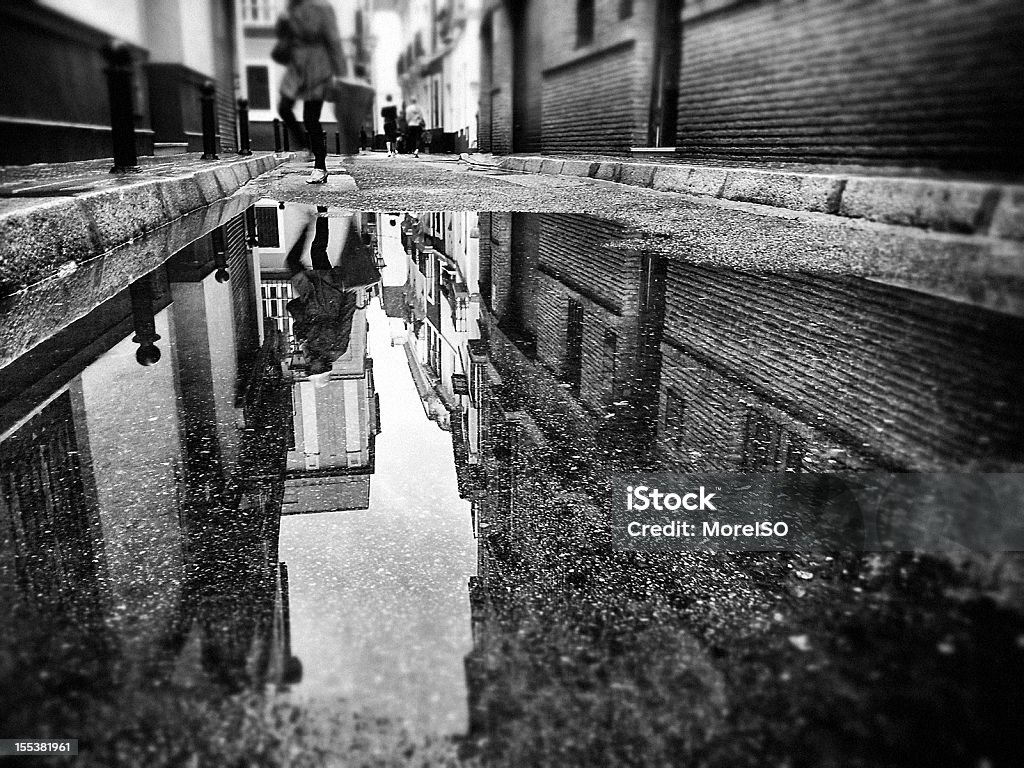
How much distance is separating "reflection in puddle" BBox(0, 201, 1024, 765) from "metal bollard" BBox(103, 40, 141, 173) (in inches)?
97.2

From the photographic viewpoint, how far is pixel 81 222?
3555 millimetres

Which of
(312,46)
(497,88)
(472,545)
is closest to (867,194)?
(312,46)

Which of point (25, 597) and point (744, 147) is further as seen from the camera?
point (744, 147)

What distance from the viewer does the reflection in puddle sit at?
0.87 meters

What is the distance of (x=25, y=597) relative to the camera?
1.12 m

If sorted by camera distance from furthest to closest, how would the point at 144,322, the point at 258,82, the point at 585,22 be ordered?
the point at 585,22
the point at 258,82
the point at 144,322

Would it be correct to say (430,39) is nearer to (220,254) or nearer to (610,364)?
(220,254)

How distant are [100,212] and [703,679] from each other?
12.2ft

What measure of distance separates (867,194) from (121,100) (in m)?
4.37

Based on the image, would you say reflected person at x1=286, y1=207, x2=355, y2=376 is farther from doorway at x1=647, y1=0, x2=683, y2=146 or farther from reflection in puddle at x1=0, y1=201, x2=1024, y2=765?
doorway at x1=647, y1=0, x2=683, y2=146

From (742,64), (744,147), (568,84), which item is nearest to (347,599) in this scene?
(742,64)

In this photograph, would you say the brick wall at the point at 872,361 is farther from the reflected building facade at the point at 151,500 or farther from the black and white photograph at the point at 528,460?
the reflected building facade at the point at 151,500

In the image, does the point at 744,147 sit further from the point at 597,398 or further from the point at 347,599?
the point at 347,599

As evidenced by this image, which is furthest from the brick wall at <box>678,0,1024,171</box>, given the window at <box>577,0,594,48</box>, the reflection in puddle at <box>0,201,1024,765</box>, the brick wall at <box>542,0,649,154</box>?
the brick wall at <box>542,0,649,154</box>
